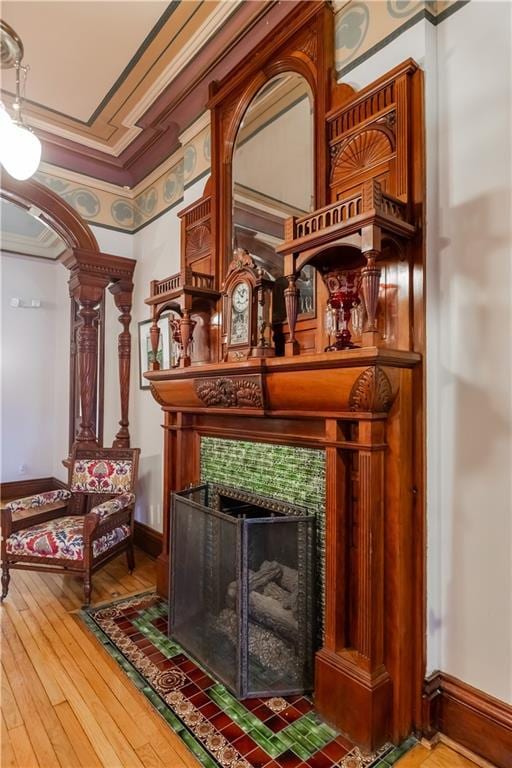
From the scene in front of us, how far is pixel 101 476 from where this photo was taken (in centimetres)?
333

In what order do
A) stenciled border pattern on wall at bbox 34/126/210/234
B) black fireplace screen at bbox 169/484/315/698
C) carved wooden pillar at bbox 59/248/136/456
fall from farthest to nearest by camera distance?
carved wooden pillar at bbox 59/248/136/456 → stenciled border pattern on wall at bbox 34/126/210/234 → black fireplace screen at bbox 169/484/315/698

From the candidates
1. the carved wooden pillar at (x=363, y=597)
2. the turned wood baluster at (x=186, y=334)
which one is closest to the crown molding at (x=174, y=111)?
the turned wood baluster at (x=186, y=334)

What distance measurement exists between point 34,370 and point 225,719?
16.1 ft

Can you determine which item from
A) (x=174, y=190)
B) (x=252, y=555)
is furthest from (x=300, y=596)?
(x=174, y=190)

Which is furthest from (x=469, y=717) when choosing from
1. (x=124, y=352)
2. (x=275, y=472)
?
(x=124, y=352)

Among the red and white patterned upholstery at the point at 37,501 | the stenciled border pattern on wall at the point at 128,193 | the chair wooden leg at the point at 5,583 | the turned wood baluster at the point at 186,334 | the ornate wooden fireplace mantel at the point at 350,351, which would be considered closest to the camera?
the ornate wooden fireplace mantel at the point at 350,351

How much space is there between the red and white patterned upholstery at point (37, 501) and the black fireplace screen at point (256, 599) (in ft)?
4.83

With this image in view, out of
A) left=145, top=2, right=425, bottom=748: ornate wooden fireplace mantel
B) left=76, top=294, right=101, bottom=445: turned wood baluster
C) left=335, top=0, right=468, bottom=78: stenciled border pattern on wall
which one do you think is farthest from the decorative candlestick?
left=76, top=294, right=101, bottom=445: turned wood baluster

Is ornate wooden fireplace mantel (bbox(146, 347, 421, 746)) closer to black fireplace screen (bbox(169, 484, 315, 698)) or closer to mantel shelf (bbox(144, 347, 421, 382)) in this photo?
mantel shelf (bbox(144, 347, 421, 382))

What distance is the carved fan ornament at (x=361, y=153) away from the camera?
1.76 m

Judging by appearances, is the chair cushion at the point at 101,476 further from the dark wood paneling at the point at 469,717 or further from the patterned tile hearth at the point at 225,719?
the dark wood paneling at the point at 469,717

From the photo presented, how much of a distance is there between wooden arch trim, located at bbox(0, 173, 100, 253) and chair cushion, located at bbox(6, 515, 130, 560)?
2181mm

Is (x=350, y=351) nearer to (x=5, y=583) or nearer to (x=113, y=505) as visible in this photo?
(x=113, y=505)

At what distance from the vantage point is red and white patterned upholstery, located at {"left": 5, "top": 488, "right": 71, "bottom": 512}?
2.89 metres
